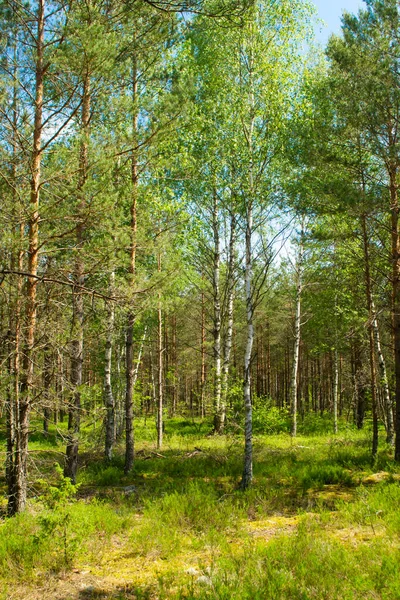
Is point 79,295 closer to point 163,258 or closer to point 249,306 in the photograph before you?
point 249,306

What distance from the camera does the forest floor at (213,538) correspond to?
4270 millimetres

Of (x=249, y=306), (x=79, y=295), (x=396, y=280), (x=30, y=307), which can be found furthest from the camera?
(x=396, y=280)

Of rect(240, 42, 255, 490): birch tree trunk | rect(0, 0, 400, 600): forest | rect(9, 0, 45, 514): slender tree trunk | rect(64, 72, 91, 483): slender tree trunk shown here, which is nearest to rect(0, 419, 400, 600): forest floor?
rect(0, 0, 400, 600): forest

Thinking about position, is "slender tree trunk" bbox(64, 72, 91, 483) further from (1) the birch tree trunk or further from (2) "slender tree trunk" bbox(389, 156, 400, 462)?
(2) "slender tree trunk" bbox(389, 156, 400, 462)

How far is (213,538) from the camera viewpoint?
5633mm

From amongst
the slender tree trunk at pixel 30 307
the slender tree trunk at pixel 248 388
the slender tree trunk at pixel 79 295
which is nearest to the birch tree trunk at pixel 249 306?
the slender tree trunk at pixel 248 388

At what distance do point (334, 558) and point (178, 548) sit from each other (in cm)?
207

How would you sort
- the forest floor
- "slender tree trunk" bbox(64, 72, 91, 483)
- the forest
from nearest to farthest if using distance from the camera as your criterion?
the forest floor, the forest, "slender tree trunk" bbox(64, 72, 91, 483)

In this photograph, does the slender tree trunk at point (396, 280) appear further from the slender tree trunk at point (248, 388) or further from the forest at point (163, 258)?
the slender tree trunk at point (248, 388)

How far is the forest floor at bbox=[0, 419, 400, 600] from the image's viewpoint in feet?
14.0

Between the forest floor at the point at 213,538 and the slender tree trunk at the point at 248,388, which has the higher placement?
the slender tree trunk at the point at 248,388

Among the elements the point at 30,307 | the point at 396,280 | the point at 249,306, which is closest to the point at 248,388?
the point at 249,306

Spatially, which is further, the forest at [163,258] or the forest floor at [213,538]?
the forest at [163,258]

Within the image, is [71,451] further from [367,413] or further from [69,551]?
[367,413]
